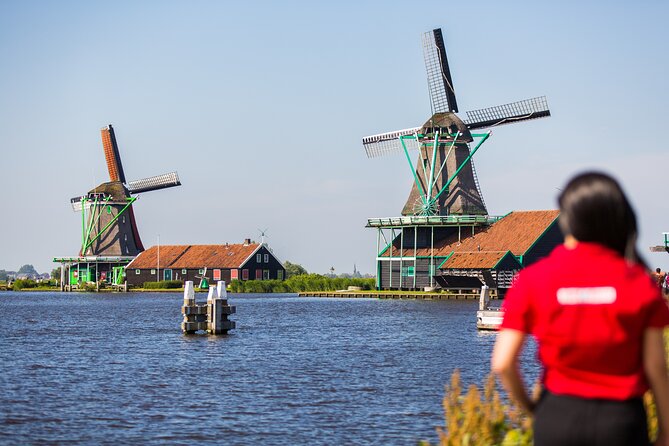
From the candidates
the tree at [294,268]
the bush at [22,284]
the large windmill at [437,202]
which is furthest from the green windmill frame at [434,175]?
the tree at [294,268]

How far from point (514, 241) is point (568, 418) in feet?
209

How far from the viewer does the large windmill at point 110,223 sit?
318 feet

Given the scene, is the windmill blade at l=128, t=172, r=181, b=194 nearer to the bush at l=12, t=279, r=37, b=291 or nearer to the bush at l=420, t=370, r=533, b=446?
the bush at l=12, t=279, r=37, b=291

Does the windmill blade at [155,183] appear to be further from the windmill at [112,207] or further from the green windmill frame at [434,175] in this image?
the green windmill frame at [434,175]

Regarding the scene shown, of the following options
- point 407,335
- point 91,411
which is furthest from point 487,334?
point 91,411

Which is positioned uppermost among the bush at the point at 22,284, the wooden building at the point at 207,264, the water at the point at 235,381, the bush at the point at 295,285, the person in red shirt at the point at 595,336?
the wooden building at the point at 207,264

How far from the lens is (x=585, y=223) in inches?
159

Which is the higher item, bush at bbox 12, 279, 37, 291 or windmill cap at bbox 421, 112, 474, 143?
windmill cap at bbox 421, 112, 474, 143

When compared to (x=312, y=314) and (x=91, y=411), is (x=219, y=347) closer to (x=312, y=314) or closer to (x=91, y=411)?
(x=91, y=411)

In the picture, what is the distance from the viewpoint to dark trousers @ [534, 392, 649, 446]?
3.90 metres

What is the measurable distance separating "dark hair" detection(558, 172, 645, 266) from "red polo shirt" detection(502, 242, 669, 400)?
0.10m

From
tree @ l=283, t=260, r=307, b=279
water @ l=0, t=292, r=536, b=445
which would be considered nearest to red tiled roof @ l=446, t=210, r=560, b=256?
water @ l=0, t=292, r=536, b=445

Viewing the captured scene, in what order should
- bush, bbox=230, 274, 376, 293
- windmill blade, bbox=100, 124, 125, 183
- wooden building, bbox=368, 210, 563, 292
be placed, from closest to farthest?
wooden building, bbox=368, 210, 563, 292, bush, bbox=230, 274, 376, 293, windmill blade, bbox=100, 124, 125, 183

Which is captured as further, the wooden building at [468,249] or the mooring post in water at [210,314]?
the wooden building at [468,249]
